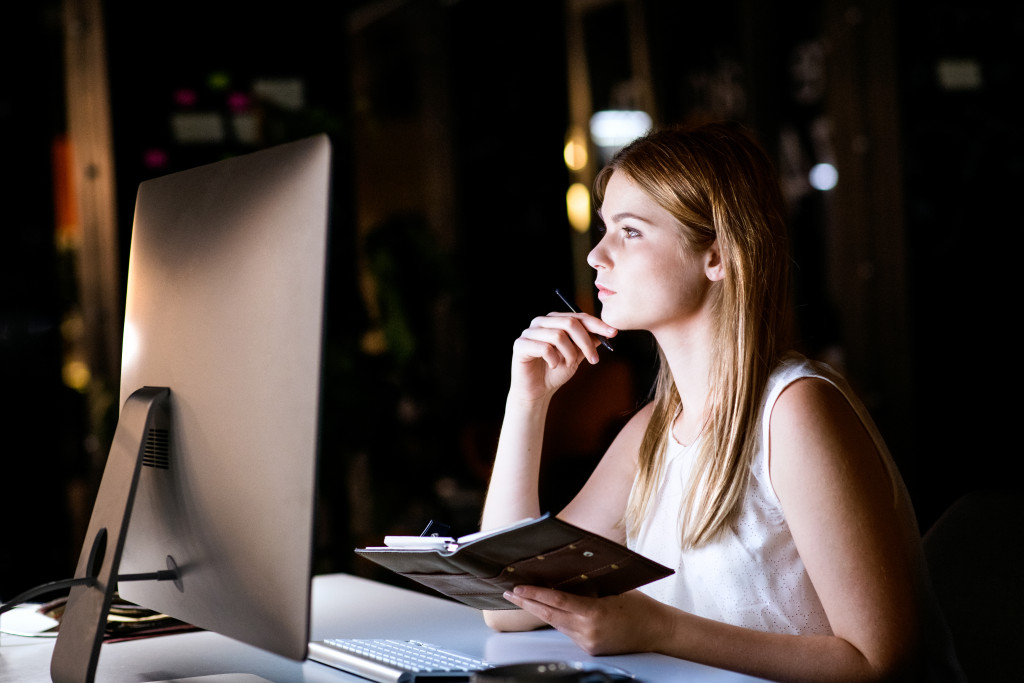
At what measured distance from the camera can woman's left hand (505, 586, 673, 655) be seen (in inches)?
44.4

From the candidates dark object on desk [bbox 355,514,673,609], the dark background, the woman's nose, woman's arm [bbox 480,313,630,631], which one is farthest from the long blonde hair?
the dark background

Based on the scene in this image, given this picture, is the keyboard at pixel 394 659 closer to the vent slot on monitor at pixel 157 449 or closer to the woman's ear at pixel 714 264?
the vent slot on monitor at pixel 157 449

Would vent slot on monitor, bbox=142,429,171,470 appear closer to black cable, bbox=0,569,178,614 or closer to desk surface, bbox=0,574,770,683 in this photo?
black cable, bbox=0,569,178,614

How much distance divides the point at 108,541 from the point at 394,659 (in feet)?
1.09

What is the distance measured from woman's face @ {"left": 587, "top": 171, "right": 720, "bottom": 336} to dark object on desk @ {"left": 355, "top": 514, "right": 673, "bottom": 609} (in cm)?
47

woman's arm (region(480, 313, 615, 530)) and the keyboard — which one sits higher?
woman's arm (region(480, 313, 615, 530))

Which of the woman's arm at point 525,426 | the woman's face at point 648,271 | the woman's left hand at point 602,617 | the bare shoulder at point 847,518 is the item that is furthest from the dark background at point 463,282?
the woman's left hand at point 602,617

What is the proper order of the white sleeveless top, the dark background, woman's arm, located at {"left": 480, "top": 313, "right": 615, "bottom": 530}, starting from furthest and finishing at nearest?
the dark background, woman's arm, located at {"left": 480, "top": 313, "right": 615, "bottom": 530}, the white sleeveless top

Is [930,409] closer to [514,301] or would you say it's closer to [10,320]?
[514,301]

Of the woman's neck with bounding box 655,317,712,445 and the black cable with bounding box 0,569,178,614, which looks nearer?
the black cable with bounding box 0,569,178,614

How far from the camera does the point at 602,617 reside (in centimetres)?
113

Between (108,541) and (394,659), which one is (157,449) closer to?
(108,541)

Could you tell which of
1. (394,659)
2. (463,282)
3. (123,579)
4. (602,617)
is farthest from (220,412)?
(463,282)

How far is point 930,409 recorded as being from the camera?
372cm
